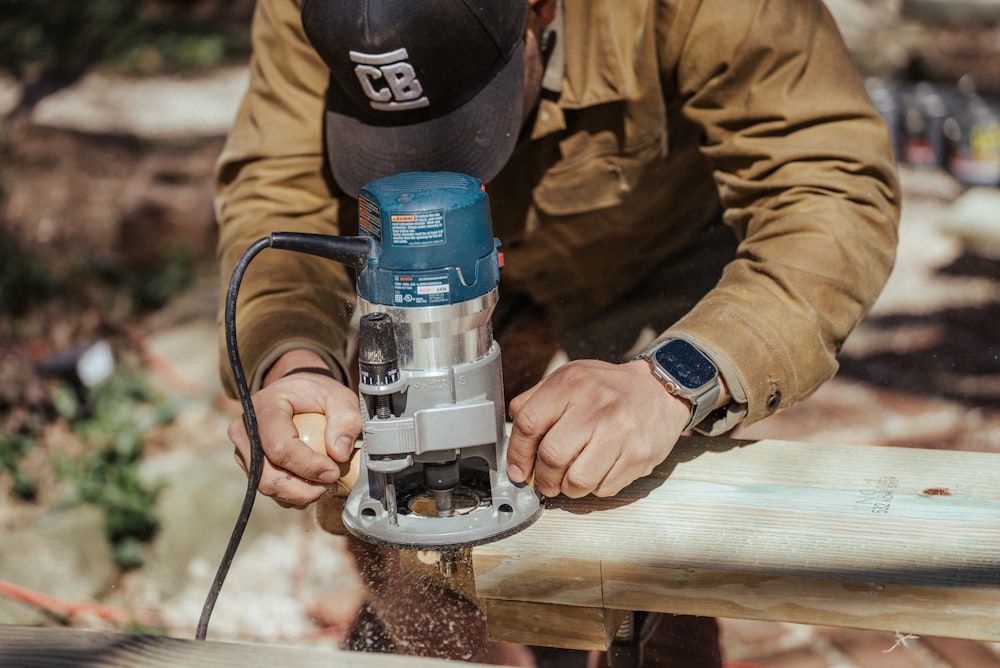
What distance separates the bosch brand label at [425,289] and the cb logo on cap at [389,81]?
45 centimetres

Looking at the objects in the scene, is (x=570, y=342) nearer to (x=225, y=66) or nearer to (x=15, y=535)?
(x=15, y=535)

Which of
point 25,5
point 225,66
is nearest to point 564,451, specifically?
point 225,66

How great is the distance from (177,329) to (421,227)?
3.61m

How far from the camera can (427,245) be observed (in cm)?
140

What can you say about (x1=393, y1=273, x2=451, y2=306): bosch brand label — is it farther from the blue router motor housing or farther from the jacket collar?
the jacket collar

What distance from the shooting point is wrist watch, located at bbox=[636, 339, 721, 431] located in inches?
63.5

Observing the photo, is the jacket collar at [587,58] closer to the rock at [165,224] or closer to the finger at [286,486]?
the finger at [286,486]

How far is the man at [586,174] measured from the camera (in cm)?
162

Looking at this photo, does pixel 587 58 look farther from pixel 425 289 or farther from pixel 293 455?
pixel 293 455

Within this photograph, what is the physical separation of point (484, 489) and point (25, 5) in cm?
738

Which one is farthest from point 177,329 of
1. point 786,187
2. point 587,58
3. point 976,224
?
point 976,224

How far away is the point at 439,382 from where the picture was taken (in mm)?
1443

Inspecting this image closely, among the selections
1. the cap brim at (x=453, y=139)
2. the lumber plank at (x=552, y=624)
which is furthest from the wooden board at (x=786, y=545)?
the cap brim at (x=453, y=139)

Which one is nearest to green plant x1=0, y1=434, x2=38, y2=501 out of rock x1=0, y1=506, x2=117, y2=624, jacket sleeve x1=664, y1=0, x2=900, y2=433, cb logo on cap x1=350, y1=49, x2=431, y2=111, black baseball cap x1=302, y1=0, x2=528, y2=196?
rock x1=0, y1=506, x2=117, y2=624
